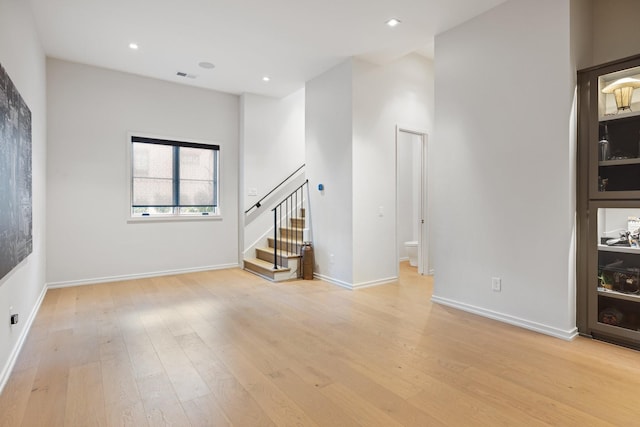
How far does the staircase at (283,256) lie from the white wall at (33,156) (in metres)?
2.80

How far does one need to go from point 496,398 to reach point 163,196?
5333 millimetres

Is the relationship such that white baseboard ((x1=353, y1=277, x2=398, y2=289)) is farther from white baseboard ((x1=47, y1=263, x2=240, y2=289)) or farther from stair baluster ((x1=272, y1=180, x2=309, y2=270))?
white baseboard ((x1=47, y1=263, x2=240, y2=289))

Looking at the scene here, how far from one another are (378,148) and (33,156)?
4086mm

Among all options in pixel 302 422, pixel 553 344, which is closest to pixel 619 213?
pixel 553 344

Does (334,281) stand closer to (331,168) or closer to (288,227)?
(331,168)

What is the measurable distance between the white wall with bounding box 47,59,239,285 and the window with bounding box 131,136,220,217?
0.54 ft

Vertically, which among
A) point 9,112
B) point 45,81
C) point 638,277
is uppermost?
point 45,81

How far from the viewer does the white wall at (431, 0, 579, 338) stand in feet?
9.84

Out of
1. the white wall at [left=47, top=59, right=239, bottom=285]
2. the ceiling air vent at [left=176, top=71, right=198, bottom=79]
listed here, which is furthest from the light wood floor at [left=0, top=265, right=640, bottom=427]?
the ceiling air vent at [left=176, top=71, right=198, bottom=79]

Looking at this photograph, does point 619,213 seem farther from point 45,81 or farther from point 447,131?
point 45,81

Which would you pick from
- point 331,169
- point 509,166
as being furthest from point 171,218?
point 509,166

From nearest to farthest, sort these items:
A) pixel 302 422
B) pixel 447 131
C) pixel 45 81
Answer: pixel 302 422 → pixel 447 131 → pixel 45 81

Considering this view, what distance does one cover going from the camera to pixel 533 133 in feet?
10.4

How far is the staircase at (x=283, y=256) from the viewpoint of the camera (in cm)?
534
